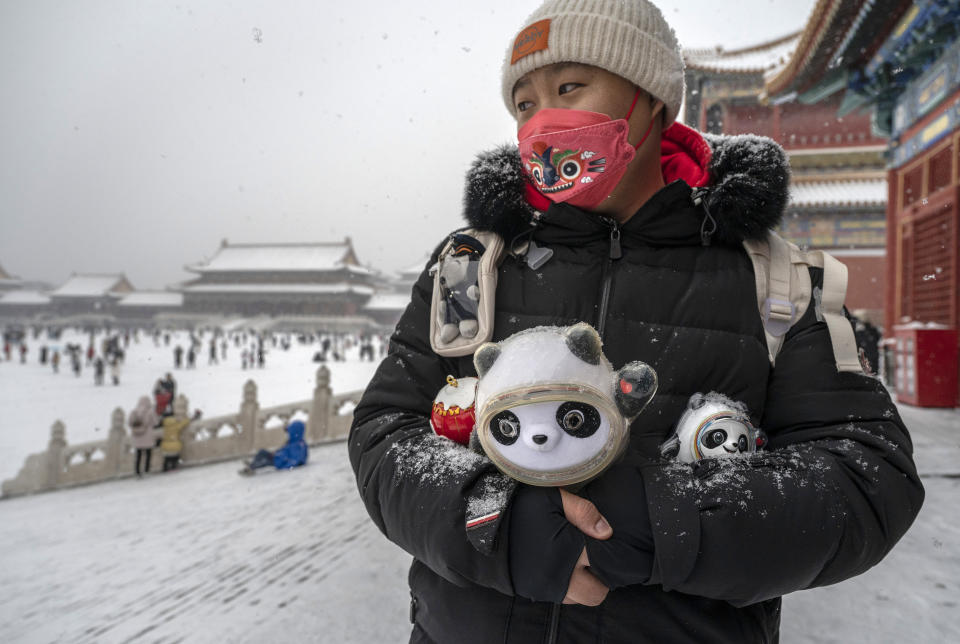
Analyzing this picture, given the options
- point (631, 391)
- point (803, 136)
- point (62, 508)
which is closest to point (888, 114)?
point (803, 136)

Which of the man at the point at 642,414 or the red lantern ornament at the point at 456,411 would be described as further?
the red lantern ornament at the point at 456,411

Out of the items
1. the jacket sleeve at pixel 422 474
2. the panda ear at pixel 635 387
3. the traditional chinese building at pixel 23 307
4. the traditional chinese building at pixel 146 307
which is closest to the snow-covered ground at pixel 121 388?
the jacket sleeve at pixel 422 474

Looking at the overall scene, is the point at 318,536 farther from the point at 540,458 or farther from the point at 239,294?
the point at 239,294

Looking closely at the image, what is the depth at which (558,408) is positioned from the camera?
0.85 metres

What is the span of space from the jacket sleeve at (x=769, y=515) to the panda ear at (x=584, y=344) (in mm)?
192

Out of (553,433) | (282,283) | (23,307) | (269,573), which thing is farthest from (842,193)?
(23,307)

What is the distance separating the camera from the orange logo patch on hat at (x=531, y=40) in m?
1.23

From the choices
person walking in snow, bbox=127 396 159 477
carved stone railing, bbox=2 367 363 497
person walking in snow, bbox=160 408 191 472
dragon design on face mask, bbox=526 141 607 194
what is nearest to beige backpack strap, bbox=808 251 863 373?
dragon design on face mask, bbox=526 141 607 194

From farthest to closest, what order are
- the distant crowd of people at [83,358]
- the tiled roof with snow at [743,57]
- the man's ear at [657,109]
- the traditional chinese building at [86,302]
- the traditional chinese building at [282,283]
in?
the traditional chinese building at [86,302], the traditional chinese building at [282,283], the distant crowd of people at [83,358], the tiled roof with snow at [743,57], the man's ear at [657,109]

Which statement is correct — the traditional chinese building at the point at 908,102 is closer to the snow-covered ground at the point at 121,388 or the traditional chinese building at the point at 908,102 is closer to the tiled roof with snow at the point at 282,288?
the snow-covered ground at the point at 121,388

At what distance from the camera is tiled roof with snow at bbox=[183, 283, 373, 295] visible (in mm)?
44562

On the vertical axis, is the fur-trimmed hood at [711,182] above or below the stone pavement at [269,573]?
above

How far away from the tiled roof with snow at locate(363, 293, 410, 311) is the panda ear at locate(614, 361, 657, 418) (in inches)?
1724

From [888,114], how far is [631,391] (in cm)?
1009
